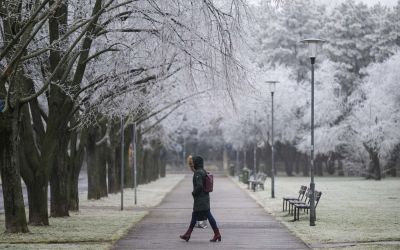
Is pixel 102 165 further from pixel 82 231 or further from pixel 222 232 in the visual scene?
pixel 222 232

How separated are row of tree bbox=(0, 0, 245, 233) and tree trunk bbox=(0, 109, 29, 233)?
2 cm

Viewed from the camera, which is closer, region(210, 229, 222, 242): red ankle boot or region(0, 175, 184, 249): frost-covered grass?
region(0, 175, 184, 249): frost-covered grass

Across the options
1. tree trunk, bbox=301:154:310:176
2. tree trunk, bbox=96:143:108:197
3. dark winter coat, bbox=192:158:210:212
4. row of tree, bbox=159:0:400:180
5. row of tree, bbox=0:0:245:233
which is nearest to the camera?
dark winter coat, bbox=192:158:210:212

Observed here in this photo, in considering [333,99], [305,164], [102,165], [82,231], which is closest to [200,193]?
[82,231]

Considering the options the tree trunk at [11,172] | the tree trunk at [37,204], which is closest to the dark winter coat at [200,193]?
the tree trunk at [11,172]

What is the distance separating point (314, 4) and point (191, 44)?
81350mm

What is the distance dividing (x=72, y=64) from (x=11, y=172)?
11.0ft

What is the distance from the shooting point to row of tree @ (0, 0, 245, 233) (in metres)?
17.1

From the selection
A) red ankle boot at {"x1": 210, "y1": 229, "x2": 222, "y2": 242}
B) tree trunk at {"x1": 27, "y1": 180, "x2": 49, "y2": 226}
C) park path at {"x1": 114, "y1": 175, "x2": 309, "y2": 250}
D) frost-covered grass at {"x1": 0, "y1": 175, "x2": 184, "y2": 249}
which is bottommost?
park path at {"x1": 114, "y1": 175, "x2": 309, "y2": 250}

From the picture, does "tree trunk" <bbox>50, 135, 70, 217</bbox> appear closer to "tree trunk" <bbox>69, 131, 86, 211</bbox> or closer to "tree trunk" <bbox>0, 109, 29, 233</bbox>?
"tree trunk" <bbox>69, 131, 86, 211</bbox>

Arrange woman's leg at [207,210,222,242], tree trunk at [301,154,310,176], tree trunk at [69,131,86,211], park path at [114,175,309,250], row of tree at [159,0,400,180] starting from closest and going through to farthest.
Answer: park path at [114,175,309,250], woman's leg at [207,210,222,242], tree trunk at [69,131,86,211], row of tree at [159,0,400,180], tree trunk at [301,154,310,176]

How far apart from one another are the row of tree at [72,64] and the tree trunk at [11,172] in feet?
0.07

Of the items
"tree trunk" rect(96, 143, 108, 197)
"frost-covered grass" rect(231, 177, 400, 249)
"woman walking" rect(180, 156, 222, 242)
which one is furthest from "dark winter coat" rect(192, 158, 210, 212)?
"tree trunk" rect(96, 143, 108, 197)

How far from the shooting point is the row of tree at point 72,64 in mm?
17125
